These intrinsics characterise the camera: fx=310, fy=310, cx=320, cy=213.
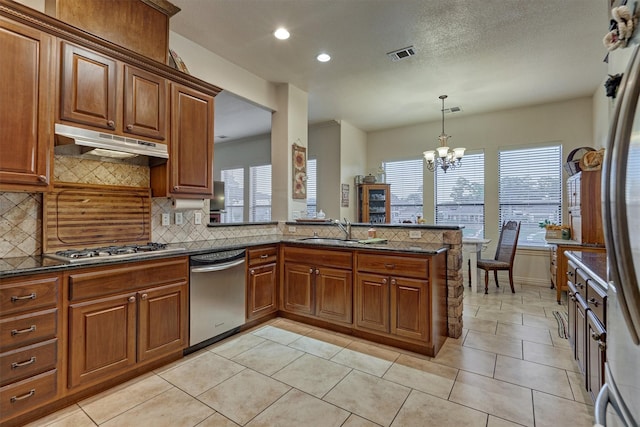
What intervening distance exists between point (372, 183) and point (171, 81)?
4.55 m

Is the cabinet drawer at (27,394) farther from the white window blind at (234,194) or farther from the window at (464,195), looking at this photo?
the white window blind at (234,194)

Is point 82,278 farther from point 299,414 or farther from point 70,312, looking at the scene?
point 299,414

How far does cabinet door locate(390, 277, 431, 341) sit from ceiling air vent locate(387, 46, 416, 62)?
2500 millimetres

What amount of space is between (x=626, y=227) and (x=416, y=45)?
3177 millimetres

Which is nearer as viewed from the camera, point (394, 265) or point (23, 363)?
point (23, 363)

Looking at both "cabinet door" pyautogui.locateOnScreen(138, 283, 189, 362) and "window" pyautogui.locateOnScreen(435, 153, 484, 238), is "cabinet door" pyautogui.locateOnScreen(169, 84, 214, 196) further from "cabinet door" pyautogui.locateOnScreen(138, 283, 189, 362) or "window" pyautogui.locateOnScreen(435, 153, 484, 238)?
"window" pyautogui.locateOnScreen(435, 153, 484, 238)

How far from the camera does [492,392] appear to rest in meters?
2.11

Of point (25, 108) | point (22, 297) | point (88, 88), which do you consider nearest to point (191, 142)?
point (88, 88)

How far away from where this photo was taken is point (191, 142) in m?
2.92

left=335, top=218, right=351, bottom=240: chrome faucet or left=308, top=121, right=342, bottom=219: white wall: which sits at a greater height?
left=308, top=121, right=342, bottom=219: white wall

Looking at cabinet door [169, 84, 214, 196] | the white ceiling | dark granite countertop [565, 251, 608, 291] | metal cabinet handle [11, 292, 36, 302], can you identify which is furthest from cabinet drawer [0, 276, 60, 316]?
dark granite countertop [565, 251, 608, 291]

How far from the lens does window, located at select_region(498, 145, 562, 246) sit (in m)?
5.19

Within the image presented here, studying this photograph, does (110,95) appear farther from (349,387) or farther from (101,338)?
(349,387)

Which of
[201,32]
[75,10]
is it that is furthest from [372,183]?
[75,10]
